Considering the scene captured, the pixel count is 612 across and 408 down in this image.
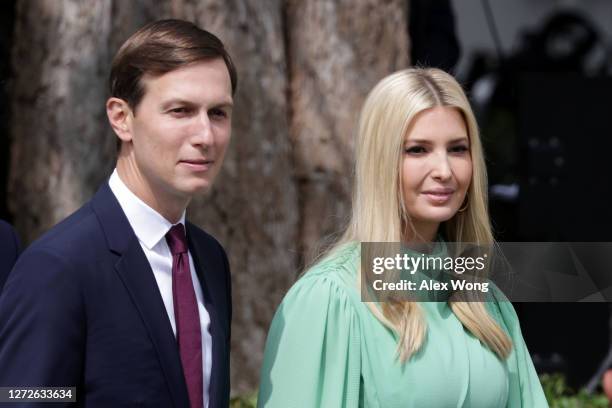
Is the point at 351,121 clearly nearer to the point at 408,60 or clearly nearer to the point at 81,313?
the point at 408,60

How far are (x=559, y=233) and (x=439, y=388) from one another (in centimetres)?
381

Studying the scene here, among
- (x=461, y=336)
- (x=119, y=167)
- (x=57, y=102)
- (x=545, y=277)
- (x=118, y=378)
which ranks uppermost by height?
(x=57, y=102)

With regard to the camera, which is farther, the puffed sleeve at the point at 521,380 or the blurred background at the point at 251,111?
the blurred background at the point at 251,111

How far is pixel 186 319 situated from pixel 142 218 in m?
0.27

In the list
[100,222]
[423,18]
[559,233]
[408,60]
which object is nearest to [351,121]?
[408,60]

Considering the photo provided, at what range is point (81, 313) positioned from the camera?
2445 millimetres

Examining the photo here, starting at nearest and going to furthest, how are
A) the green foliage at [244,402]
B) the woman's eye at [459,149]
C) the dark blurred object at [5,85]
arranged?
1. the woman's eye at [459,149]
2. the green foliage at [244,402]
3. the dark blurred object at [5,85]

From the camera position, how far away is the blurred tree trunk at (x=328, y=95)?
5023 millimetres

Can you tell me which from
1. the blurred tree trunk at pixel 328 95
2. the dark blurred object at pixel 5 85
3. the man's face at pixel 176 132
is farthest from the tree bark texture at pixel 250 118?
the man's face at pixel 176 132

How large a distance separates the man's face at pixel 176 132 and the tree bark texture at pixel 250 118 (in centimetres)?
189

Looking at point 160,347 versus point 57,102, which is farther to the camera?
point 57,102

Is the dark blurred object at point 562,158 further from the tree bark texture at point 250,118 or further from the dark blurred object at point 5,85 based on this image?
the dark blurred object at point 5,85

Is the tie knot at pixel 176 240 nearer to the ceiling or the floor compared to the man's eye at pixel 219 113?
nearer to the floor

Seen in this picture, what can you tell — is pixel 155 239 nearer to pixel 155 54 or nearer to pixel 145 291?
pixel 145 291
